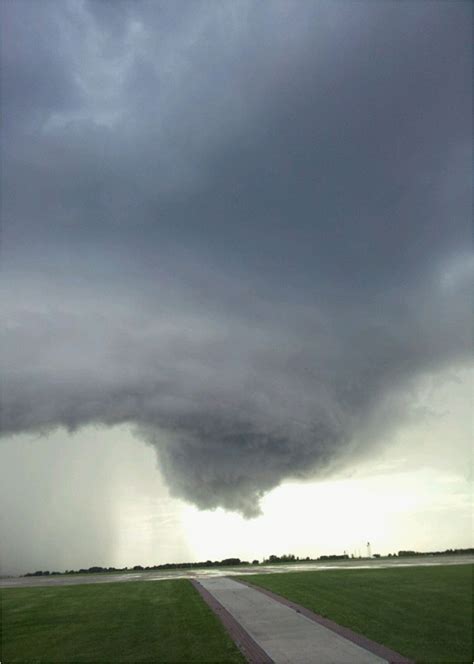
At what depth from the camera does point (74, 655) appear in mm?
19922

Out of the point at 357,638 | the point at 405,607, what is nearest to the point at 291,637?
the point at 357,638

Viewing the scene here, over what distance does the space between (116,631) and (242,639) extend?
690cm

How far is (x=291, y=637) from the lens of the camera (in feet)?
68.6

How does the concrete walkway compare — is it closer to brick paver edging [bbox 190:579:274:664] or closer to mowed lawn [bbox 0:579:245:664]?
brick paver edging [bbox 190:579:274:664]

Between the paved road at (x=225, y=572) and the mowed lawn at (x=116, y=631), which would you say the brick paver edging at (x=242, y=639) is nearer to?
the mowed lawn at (x=116, y=631)

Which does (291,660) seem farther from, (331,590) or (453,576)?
(453,576)

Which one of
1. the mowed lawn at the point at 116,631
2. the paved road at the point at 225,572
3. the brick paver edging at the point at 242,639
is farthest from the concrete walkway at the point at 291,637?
the paved road at the point at 225,572

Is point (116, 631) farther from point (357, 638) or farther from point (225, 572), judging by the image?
point (225, 572)

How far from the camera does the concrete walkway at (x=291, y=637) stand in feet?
57.8

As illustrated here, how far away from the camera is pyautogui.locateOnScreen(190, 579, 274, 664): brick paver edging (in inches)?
697

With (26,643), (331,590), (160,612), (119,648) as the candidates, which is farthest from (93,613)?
(331,590)

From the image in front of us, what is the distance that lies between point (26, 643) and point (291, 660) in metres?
12.2

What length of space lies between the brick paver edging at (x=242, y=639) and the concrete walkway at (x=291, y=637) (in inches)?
8.2

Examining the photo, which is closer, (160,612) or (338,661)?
(338,661)
